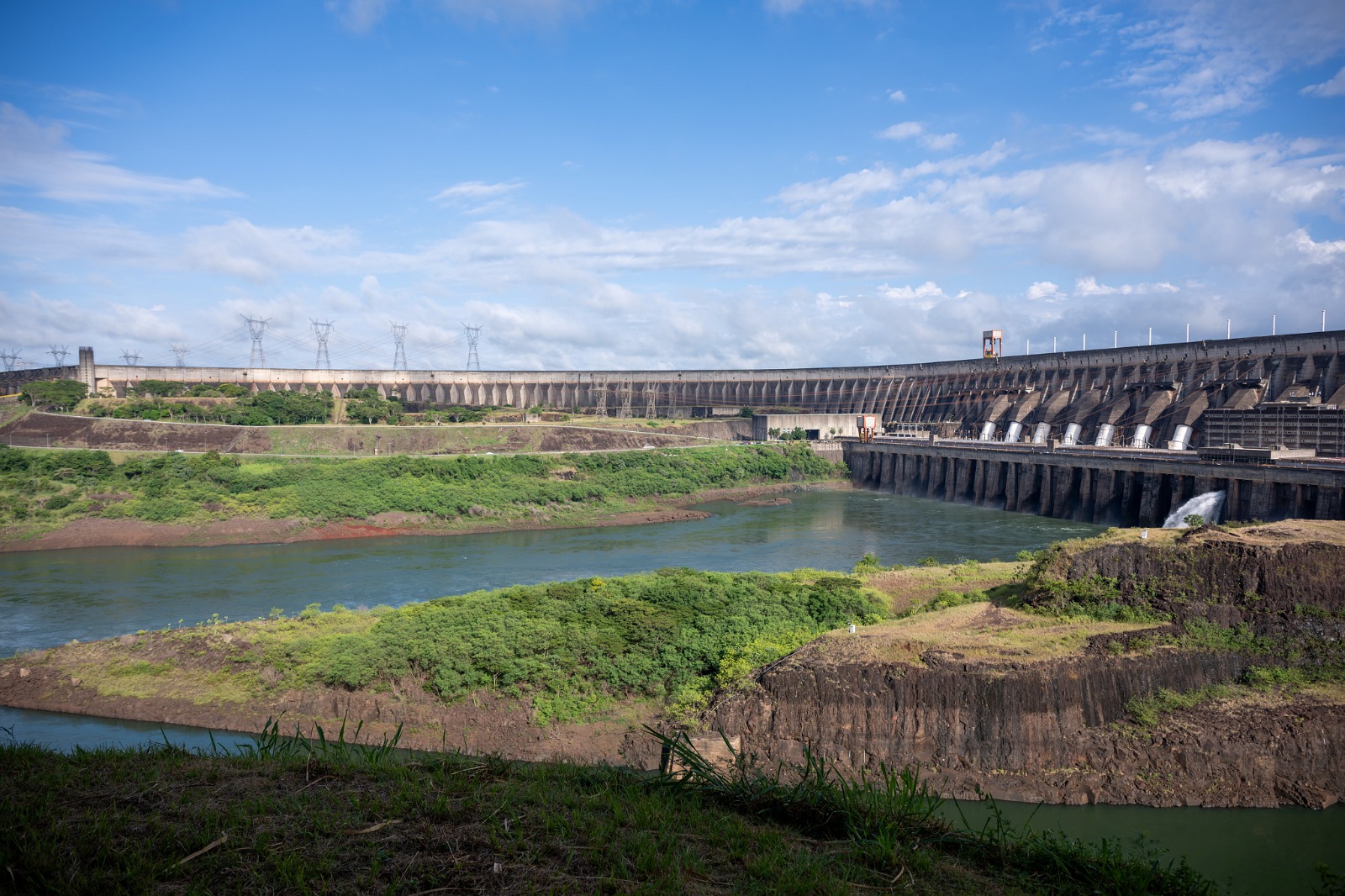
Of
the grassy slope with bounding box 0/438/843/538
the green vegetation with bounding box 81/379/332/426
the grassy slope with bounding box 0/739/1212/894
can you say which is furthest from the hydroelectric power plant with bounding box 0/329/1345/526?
the grassy slope with bounding box 0/739/1212/894

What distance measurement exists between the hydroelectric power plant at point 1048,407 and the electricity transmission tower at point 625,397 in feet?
1.11

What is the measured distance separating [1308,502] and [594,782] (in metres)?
40.3

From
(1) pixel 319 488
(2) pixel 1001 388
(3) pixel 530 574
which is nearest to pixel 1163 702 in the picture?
(3) pixel 530 574

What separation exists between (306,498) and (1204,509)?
47.9 meters

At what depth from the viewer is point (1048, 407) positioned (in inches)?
2773

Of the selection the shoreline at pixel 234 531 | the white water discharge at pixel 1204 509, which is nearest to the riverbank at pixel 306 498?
the shoreline at pixel 234 531

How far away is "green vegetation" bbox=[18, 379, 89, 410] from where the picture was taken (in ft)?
233

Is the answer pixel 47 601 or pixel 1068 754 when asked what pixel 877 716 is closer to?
pixel 1068 754

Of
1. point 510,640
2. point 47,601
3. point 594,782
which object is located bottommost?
point 47,601

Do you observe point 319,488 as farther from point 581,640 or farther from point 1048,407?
point 1048,407

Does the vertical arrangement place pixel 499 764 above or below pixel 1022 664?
above

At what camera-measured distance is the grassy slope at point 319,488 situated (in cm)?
4797

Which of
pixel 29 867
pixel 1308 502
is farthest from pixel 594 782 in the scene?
pixel 1308 502

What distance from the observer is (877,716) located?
58.3ft
